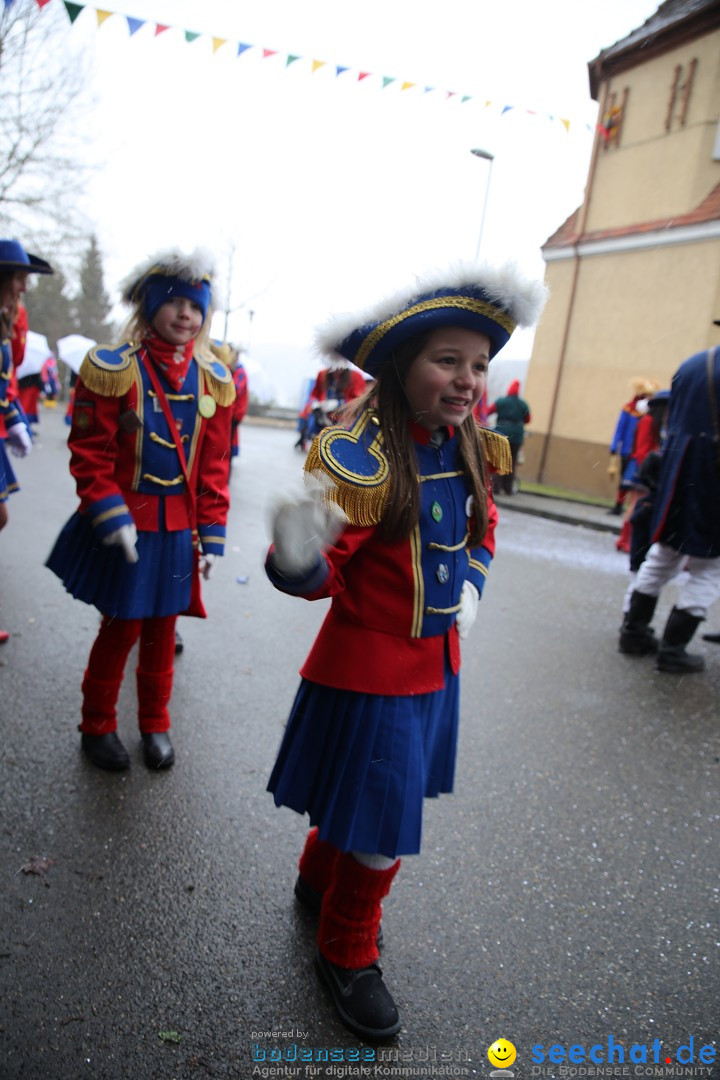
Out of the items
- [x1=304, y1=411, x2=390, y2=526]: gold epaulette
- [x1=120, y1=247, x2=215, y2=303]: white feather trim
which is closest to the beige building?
[x1=120, y1=247, x2=215, y2=303]: white feather trim

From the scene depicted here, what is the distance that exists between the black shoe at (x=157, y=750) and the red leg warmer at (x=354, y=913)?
114cm

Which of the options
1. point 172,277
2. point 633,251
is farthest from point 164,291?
point 633,251

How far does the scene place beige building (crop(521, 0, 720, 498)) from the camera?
40.9 ft

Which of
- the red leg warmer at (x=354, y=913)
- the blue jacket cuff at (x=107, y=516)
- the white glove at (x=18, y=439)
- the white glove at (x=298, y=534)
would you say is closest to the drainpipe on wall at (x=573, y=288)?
the white glove at (x=18, y=439)

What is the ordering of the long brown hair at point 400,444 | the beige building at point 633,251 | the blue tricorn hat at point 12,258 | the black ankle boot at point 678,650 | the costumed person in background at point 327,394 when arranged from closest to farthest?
the long brown hair at point 400,444 → the blue tricorn hat at point 12,258 → the black ankle boot at point 678,650 → the costumed person in background at point 327,394 → the beige building at point 633,251

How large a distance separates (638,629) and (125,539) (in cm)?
356

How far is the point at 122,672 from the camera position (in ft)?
9.44

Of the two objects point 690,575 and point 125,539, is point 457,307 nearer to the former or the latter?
point 125,539

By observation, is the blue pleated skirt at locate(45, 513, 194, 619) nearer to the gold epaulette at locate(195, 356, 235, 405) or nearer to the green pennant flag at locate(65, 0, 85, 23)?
the gold epaulette at locate(195, 356, 235, 405)

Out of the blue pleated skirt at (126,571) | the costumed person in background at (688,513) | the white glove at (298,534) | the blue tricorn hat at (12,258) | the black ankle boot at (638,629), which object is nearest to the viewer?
the white glove at (298,534)

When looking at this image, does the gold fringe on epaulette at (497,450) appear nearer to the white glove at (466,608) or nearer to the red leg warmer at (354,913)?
the white glove at (466,608)

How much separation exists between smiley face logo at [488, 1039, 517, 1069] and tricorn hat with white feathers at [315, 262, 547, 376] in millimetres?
1715

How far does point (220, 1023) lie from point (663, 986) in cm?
122

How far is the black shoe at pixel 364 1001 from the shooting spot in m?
1.85
